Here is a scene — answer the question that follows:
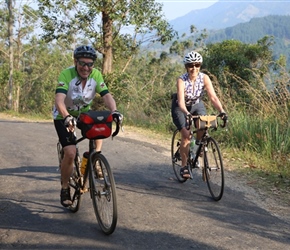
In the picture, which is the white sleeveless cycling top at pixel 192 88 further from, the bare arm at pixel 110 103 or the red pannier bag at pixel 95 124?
the red pannier bag at pixel 95 124

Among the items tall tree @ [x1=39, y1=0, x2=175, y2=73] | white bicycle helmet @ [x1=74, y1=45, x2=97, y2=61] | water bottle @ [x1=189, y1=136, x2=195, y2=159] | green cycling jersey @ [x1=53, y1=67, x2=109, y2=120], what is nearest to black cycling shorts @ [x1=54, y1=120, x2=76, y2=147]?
green cycling jersey @ [x1=53, y1=67, x2=109, y2=120]

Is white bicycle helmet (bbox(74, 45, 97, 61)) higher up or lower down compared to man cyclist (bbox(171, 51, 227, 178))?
higher up

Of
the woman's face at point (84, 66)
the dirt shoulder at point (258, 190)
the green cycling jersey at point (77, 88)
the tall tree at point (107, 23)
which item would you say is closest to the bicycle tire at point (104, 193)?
the green cycling jersey at point (77, 88)

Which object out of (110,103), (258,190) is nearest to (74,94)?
(110,103)

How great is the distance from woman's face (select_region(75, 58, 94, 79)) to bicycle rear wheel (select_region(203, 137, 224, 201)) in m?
2.03

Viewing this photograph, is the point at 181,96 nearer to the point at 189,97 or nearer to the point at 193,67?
the point at 189,97

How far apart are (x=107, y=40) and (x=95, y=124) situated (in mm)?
14173

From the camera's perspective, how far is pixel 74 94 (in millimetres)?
4605

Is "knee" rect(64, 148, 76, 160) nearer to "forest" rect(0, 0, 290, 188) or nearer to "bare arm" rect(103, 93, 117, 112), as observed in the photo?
"bare arm" rect(103, 93, 117, 112)

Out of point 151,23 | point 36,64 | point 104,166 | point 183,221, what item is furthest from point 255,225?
point 36,64

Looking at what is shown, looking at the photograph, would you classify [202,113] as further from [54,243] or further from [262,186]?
[54,243]

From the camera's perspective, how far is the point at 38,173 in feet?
22.3

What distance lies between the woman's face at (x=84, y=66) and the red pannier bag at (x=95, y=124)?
598 mm

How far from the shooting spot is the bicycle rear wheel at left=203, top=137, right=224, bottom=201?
5.49 m
